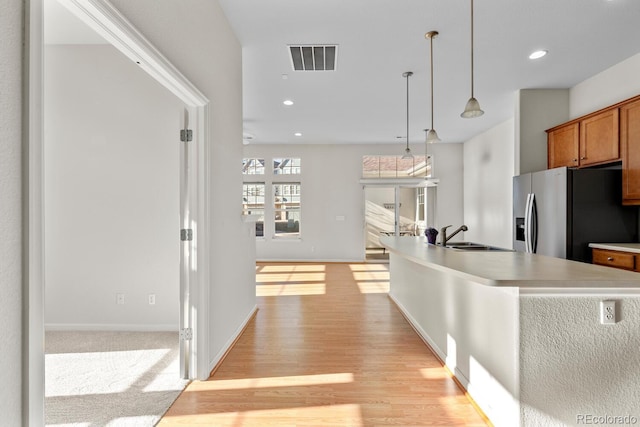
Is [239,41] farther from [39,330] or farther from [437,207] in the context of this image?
[437,207]

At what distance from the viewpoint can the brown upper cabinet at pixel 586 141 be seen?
3438 mm

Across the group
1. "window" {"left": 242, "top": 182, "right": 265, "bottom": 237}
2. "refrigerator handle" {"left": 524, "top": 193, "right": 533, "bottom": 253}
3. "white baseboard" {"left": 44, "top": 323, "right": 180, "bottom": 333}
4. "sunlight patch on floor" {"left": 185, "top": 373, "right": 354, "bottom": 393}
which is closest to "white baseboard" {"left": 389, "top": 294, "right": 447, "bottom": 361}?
"sunlight patch on floor" {"left": 185, "top": 373, "right": 354, "bottom": 393}

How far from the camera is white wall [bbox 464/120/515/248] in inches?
232

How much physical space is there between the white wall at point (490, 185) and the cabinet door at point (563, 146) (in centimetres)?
136

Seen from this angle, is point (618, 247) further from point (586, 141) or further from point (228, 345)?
point (228, 345)

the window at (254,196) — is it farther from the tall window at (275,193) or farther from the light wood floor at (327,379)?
the light wood floor at (327,379)

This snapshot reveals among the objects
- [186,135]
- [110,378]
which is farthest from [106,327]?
[186,135]

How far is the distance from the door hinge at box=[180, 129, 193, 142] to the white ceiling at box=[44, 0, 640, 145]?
93 centimetres

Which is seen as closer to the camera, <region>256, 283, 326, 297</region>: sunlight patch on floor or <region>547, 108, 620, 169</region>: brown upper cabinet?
<region>547, 108, 620, 169</region>: brown upper cabinet

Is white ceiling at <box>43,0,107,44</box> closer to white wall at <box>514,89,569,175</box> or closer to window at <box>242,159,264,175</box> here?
window at <box>242,159,264,175</box>

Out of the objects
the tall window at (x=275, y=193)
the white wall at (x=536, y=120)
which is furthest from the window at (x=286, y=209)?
the white wall at (x=536, y=120)

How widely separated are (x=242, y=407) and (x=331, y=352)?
0.98 m

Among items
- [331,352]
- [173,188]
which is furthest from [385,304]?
[173,188]
